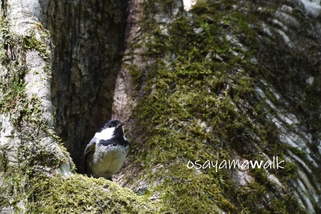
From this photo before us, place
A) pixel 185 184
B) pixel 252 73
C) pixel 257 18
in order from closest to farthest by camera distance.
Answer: pixel 185 184 → pixel 252 73 → pixel 257 18

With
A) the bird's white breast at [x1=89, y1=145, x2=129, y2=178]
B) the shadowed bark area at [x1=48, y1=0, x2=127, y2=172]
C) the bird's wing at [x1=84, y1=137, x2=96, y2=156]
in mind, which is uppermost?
the shadowed bark area at [x1=48, y1=0, x2=127, y2=172]

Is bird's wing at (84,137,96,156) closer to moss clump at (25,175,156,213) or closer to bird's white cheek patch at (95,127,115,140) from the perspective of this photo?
bird's white cheek patch at (95,127,115,140)

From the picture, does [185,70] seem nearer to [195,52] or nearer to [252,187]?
[195,52]

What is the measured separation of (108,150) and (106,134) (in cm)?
14

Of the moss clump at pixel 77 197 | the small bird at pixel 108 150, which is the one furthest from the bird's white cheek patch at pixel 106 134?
the moss clump at pixel 77 197

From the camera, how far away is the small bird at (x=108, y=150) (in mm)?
3561

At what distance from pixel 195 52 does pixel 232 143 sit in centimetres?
87

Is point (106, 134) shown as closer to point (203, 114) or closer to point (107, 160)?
point (107, 160)

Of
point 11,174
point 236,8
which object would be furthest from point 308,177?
point 11,174

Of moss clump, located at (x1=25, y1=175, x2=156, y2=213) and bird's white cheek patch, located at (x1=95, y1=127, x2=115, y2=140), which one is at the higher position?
bird's white cheek patch, located at (x1=95, y1=127, x2=115, y2=140)

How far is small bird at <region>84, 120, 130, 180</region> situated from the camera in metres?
3.56

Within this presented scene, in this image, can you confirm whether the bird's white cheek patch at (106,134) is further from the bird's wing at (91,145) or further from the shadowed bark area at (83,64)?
the shadowed bark area at (83,64)

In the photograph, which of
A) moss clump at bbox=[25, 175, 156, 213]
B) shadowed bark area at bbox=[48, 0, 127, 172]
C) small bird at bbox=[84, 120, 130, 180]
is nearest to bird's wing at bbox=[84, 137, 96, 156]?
small bird at bbox=[84, 120, 130, 180]

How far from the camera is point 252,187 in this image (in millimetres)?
3172
